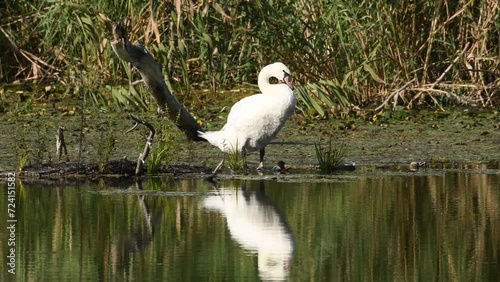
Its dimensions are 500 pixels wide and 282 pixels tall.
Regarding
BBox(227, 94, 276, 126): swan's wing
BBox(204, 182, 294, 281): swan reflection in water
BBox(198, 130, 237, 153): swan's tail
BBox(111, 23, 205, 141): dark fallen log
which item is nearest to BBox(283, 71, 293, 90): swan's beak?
BBox(227, 94, 276, 126): swan's wing

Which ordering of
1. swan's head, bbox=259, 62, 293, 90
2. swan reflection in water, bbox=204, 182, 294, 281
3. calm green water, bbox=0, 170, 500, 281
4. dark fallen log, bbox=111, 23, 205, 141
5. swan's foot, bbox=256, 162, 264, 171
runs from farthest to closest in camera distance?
swan's head, bbox=259, 62, 293, 90 < swan's foot, bbox=256, 162, 264, 171 < dark fallen log, bbox=111, 23, 205, 141 < swan reflection in water, bbox=204, 182, 294, 281 < calm green water, bbox=0, 170, 500, 281

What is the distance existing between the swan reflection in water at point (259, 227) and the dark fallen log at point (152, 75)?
5.30 feet

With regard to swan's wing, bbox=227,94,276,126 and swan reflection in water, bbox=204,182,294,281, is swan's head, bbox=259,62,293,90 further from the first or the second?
swan reflection in water, bbox=204,182,294,281

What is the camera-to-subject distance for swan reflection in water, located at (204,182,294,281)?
693 centimetres

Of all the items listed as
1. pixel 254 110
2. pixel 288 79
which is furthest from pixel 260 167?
pixel 288 79

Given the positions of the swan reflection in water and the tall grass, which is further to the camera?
the tall grass

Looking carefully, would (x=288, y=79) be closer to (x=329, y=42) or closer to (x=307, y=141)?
(x=307, y=141)

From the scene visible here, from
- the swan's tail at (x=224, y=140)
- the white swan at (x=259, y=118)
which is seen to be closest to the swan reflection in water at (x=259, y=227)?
the white swan at (x=259, y=118)

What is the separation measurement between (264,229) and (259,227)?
8 cm

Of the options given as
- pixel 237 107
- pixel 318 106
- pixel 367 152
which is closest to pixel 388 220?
pixel 237 107

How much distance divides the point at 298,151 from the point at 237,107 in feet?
5.38

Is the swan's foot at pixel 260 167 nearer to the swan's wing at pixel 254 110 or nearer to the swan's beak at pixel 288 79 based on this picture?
the swan's wing at pixel 254 110

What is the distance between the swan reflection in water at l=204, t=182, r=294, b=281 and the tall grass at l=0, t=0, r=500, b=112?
4.72 m

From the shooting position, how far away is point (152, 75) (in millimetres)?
11656
